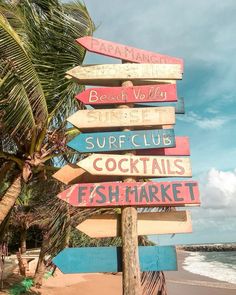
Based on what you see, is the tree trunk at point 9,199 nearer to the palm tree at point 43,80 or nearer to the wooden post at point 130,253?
the palm tree at point 43,80

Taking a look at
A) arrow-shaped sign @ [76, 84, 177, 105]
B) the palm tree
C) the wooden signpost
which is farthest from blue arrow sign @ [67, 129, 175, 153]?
the palm tree

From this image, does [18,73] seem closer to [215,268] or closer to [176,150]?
[176,150]

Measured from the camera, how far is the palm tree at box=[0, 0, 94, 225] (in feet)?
25.1

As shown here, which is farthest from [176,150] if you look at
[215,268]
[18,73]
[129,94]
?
[215,268]

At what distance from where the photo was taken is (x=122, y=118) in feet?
16.5

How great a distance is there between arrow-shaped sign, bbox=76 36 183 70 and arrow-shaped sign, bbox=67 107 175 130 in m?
0.95

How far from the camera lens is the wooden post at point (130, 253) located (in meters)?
4.36

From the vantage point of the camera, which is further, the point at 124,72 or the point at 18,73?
the point at 18,73

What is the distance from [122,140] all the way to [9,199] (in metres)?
3.77

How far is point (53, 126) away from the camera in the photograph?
8977 mm

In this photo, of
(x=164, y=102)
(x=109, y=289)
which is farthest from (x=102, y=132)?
(x=109, y=289)

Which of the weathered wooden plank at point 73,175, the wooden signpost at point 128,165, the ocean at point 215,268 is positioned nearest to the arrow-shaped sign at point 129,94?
the wooden signpost at point 128,165

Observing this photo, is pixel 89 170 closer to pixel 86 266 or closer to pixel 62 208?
pixel 86 266

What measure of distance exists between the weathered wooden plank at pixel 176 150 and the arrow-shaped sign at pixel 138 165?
0.57 ft
